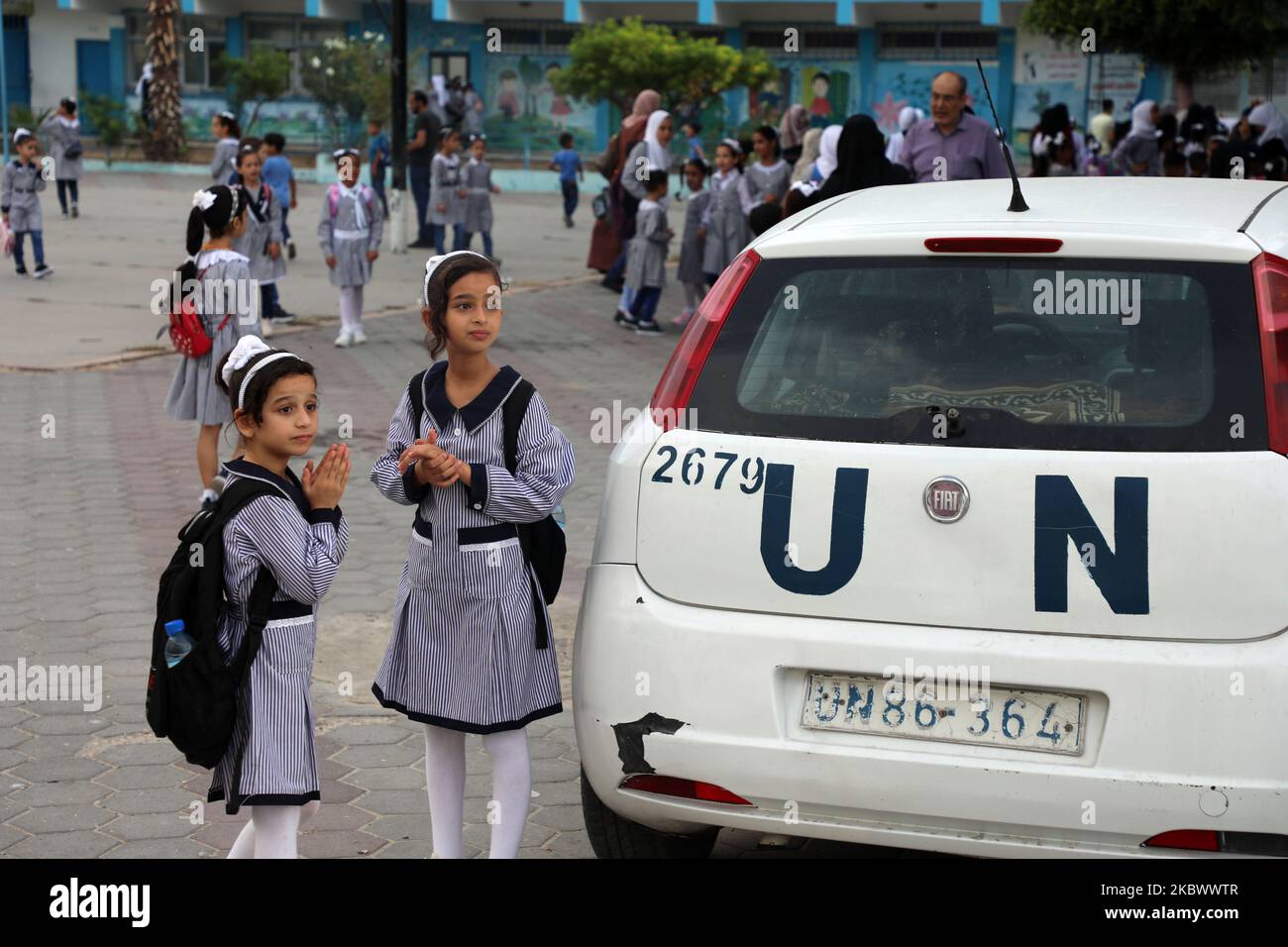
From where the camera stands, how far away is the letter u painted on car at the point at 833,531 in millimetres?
3465

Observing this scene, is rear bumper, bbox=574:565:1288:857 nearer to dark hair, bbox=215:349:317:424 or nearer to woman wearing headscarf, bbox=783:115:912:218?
dark hair, bbox=215:349:317:424

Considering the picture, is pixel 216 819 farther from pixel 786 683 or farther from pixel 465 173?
pixel 465 173

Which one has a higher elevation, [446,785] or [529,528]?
[529,528]

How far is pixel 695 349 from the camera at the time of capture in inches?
149

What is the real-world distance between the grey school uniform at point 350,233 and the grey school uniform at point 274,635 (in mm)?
9592

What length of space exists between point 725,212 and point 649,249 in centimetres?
75

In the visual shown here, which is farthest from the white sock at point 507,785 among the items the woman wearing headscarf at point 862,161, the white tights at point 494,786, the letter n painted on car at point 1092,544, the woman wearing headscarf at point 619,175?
the woman wearing headscarf at point 619,175

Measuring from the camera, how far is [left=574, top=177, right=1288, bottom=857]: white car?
3.27 metres

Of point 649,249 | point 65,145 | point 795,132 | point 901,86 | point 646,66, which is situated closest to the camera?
point 649,249

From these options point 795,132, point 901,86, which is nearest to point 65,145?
point 795,132

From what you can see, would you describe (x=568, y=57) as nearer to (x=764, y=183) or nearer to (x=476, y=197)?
(x=476, y=197)

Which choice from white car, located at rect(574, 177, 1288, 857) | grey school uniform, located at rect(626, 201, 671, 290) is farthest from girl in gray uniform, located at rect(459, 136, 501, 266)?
white car, located at rect(574, 177, 1288, 857)

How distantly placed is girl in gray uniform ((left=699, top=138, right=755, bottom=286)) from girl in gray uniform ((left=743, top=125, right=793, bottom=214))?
2.7 inches

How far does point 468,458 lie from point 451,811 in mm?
877
